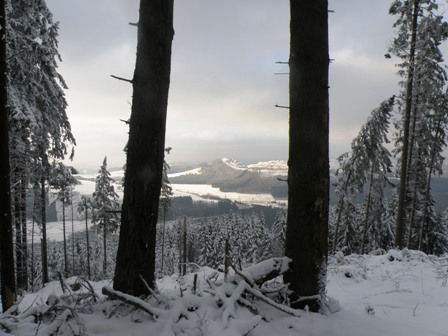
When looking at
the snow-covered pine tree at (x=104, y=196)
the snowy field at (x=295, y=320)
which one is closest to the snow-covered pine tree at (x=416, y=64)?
the snowy field at (x=295, y=320)

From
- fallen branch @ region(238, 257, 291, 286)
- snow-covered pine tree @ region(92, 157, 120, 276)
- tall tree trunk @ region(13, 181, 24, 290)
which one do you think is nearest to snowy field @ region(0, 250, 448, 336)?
fallen branch @ region(238, 257, 291, 286)

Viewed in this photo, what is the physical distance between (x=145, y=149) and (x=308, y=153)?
77.2 inches

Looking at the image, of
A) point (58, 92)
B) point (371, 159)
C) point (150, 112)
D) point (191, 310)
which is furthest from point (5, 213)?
point (371, 159)

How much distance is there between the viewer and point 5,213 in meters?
5.60

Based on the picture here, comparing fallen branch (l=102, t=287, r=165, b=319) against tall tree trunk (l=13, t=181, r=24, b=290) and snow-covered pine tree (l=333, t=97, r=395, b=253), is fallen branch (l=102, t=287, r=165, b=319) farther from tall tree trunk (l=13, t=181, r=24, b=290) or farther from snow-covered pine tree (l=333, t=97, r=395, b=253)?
snow-covered pine tree (l=333, t=97, r=395, b=253)

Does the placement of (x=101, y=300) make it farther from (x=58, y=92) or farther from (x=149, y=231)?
(x=58, y=92)

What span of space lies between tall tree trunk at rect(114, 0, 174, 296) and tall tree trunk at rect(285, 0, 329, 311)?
162 cm

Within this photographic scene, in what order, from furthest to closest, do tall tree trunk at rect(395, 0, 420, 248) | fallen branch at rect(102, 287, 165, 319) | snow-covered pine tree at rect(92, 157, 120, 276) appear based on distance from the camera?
1. snow-covered pine tree at rect(92, 157, 120, 276)
2. tall tree trunk at rect(395, 0, 420, 248)
3. fallen branch at rect(102, 287, 165, 319)

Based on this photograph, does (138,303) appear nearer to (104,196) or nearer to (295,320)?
(295,320)

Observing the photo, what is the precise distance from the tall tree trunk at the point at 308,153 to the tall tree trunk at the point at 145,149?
162 cm

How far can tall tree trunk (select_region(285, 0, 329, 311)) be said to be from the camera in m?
3.15

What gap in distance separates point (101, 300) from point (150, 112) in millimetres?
2212

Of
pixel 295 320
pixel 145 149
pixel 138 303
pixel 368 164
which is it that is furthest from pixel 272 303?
pixel 368 164

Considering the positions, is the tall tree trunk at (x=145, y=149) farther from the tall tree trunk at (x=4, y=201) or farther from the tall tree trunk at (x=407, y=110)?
the tall tree trunk at (x=407, y=110)
